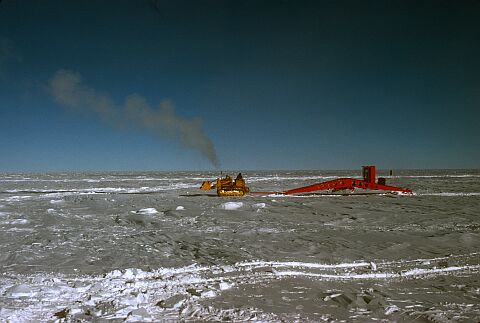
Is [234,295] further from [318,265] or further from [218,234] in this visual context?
[218,234]

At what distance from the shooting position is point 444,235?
28.5 feet

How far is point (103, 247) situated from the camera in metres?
7.66

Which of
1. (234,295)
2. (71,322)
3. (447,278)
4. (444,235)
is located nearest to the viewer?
(71,322)

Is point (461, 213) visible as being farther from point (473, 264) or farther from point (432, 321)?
point (432, 321)

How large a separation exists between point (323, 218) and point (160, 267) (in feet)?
23.0

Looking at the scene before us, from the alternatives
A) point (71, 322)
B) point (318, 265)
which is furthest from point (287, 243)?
point (71, 322)

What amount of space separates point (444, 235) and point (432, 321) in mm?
5519

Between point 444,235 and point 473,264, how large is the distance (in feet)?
8.39

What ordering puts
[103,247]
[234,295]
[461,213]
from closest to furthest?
[234,295] < [103,247] < [461,213]

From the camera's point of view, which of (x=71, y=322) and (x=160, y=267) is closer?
(x=71, y=322)

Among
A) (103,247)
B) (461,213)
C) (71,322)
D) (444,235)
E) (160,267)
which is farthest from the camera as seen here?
(461,213)

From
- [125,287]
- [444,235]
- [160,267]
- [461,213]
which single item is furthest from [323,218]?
[125,287]

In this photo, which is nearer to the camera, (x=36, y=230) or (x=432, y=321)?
(x=432, y=321)

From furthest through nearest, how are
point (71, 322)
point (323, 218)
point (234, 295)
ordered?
point (323, 218) → point (234, 295) → point (71, 322)
